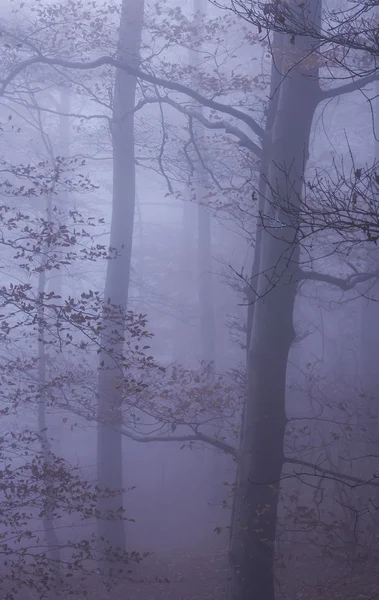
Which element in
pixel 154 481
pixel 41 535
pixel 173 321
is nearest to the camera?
pixel 41 535

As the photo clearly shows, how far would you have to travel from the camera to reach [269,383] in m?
8.35

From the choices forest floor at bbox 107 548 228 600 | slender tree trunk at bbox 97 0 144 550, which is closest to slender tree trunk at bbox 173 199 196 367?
forest floor at bbox 107 548 228 600

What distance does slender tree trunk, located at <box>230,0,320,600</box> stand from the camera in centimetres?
813

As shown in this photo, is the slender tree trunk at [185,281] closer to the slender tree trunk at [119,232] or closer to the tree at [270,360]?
the slender tree trunk at [119,232]

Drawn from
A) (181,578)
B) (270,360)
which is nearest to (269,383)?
(270,360)

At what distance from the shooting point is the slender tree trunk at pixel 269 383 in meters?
8.13

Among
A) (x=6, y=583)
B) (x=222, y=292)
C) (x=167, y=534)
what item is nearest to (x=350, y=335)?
(x=222, y=292)

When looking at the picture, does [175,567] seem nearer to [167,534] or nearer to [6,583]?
[6,583]

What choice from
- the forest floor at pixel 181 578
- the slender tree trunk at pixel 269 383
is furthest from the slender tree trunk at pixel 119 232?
the slender tree trunk at pixel 269 383

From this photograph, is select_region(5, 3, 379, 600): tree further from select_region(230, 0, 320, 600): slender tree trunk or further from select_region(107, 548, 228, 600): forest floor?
select_region(107, 548, 228, 600): forest floor

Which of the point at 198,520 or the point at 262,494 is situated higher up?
the point at 262,494

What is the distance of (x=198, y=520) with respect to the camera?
54.6 ft

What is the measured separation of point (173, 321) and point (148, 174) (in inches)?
328

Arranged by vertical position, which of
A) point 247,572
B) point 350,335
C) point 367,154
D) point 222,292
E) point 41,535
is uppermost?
point 367,154
